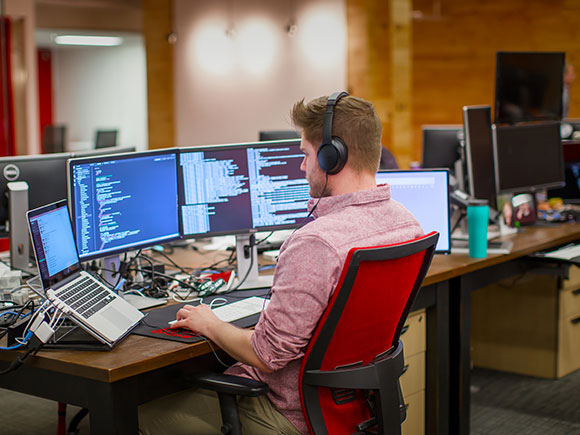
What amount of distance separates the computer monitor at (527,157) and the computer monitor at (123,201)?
1.92 meters

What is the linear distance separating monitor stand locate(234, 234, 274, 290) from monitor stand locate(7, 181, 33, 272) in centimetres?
84

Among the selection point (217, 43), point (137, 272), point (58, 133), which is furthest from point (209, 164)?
point (58, 133)

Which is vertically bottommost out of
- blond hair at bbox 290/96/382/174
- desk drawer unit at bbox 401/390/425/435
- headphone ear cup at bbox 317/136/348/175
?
desk drawer unit at bbox 401/390/425/435

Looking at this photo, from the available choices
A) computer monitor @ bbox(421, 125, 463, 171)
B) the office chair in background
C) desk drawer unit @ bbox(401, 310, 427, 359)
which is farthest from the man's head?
the office chair in background

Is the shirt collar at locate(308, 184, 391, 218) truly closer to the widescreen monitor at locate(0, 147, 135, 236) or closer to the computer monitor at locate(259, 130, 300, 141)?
the widescreen monitor at locate(0, 147, 135, 236)

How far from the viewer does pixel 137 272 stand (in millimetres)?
2670

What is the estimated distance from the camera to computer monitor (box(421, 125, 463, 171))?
13.5 feet

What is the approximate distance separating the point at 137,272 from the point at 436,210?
122 cm

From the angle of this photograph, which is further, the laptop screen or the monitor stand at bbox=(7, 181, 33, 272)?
the monitor stand at bbox=(7, 181, 33, 272)

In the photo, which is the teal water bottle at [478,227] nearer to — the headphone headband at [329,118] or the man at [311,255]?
the man at [311,255]

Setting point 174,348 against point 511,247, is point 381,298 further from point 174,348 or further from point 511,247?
point 511,247

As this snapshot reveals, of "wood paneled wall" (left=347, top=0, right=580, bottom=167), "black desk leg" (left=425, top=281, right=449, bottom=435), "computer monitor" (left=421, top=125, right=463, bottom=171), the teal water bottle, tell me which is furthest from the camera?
"wood paneled wall" (left=347, top=0, right=580, bottom=167)

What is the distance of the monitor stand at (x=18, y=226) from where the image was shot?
2.78 meters

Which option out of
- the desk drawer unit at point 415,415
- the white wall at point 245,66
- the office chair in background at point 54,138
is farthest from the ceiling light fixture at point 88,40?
the desk drawer unit at point 415,415
